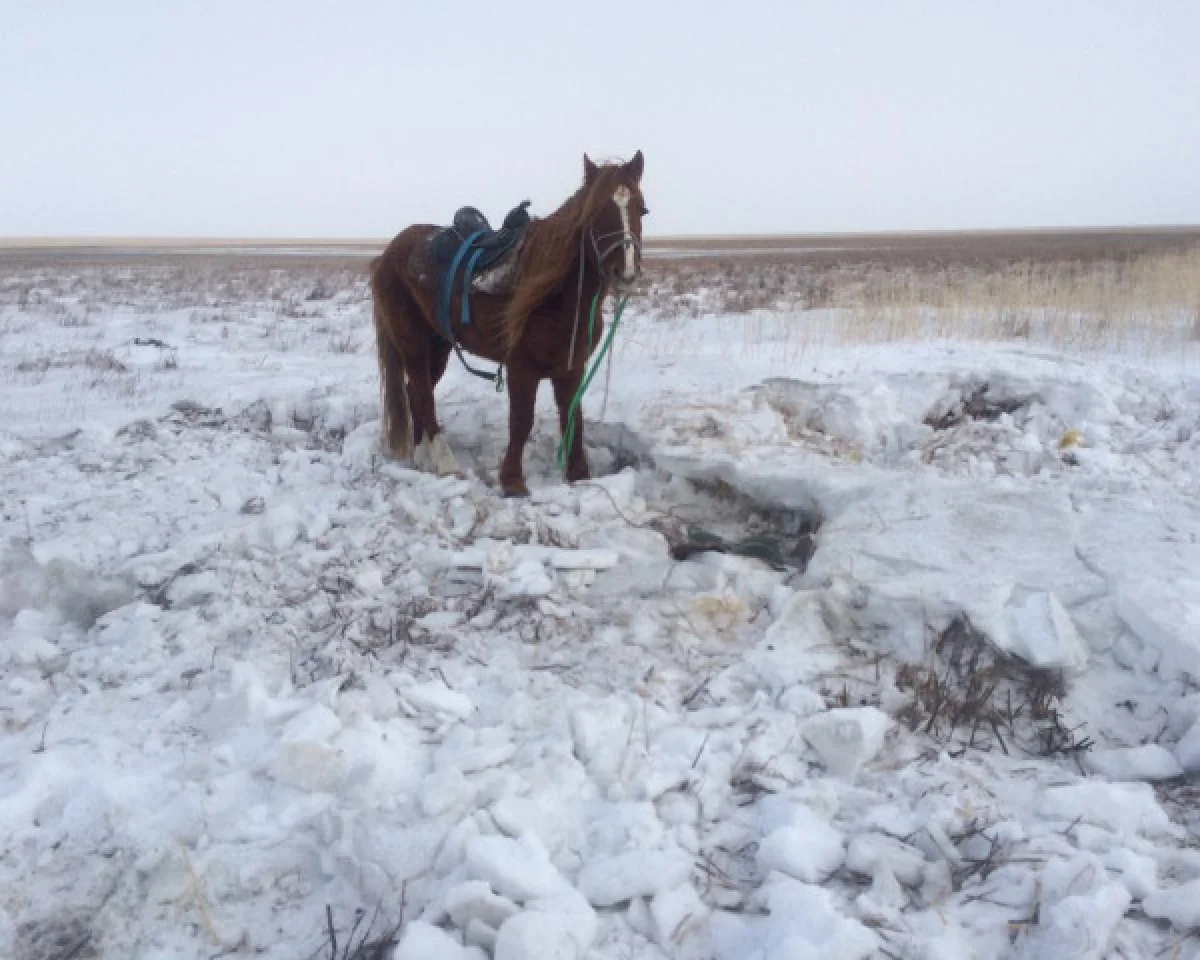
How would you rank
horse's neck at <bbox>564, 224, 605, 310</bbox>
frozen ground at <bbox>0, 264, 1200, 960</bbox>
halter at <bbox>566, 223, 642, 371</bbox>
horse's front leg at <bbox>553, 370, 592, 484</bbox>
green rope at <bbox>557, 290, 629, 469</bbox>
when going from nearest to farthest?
1. frozen ground at <bbox>0, 264, 1200, 960</bbox>
2. halter at <bbox>566, 223, 642, 371</bbox>
3. horse's neck at <bbox>564, 224, 605, 310</bbox>
4. green rope at <bbox>557, 290, 629, 469</bbox>
5. horse's front leg at <bbox>553, 370, 592, 484</bbox>

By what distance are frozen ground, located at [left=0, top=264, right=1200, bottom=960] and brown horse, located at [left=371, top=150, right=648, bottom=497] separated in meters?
0.35

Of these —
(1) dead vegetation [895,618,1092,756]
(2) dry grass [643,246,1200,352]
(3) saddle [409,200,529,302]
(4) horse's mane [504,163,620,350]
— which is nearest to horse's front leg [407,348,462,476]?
(3) saddle [409,200,529,302]

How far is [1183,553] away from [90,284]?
22.7 metres

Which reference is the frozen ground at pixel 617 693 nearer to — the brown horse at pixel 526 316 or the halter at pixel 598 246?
the brown horse at pixel 526 316

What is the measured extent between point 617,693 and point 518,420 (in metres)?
2.12

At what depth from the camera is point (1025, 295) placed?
976cm

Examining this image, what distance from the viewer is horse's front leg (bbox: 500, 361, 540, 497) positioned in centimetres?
449

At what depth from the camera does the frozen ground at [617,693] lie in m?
1.87

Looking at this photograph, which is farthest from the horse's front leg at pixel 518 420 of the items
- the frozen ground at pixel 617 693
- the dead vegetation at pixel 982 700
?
the dead vegetation at pixel 982 700

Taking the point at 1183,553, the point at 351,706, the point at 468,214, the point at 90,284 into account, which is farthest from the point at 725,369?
the point at 90,284

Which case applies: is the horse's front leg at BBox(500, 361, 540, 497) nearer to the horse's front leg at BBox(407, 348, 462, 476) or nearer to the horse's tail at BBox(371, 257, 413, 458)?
the horse's front leg at BBox(407, 348, 462, 476)

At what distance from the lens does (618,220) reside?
3.95 metres

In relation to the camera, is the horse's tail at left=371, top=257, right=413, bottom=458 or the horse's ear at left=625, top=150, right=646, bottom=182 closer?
the horse's ear at left=625, top=150, right=646, bottom=182

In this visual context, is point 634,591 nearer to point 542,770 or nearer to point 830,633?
point 830,633
